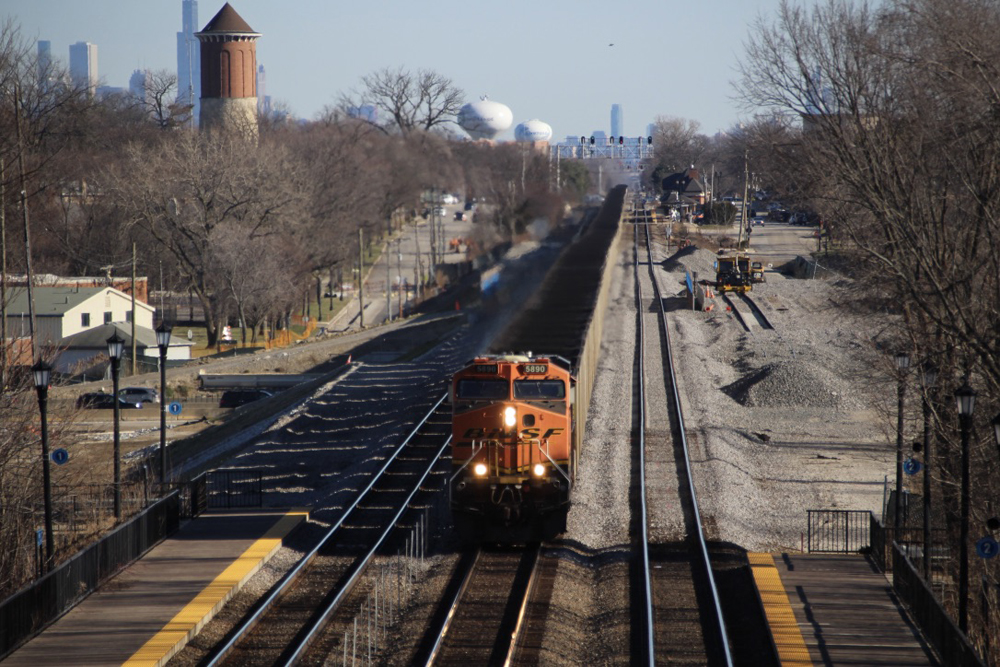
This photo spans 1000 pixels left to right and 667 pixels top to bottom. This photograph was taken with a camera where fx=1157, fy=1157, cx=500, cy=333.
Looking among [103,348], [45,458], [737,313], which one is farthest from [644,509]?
[103,348]

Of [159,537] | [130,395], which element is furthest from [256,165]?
[159,537]

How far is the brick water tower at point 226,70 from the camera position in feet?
384

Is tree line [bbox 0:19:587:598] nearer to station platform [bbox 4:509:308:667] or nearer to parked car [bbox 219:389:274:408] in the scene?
parked car [bbox 219:389:274:408]

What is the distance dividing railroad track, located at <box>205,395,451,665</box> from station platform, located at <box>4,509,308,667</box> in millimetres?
763

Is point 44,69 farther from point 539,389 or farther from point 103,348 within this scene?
point 539,389

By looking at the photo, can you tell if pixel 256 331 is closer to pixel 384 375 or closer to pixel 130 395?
pixel 130 395

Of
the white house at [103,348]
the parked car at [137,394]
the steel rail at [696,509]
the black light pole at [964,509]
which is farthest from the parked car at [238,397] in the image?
the black light pole at [964,509]

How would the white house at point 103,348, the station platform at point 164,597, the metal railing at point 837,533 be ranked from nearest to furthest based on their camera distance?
the station platform at point 164,597, the metal railing at point 837,533, the white house at point 103,348

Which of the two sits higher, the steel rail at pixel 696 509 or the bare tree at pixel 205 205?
the bare tree at pixel 205 205

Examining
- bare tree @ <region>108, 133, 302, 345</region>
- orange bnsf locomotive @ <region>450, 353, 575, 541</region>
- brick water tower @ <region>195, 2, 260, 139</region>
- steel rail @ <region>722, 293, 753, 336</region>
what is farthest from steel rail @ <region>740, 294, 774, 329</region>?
brick water tower @ <region>195, 2, 260, 139</region>

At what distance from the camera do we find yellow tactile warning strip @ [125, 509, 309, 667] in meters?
16.3

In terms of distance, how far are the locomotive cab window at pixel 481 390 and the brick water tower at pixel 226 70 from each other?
9989 cm

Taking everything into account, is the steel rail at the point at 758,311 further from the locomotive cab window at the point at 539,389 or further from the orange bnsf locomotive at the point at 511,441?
the orange bnsf locomotive at the point at 511,441

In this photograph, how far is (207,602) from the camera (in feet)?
60.6
